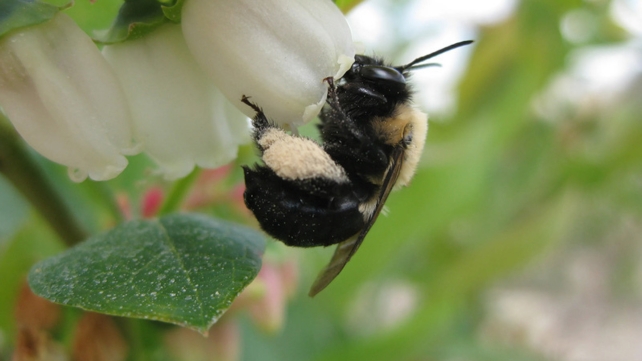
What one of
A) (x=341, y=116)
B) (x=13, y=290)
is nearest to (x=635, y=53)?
(x=341, y=116)

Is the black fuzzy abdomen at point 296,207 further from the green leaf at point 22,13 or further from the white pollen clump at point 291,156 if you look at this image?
the green leaf at point 22,13

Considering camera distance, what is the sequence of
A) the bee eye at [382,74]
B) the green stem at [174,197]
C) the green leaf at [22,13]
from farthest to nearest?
the green stem at [174,197] < the bee eye at [382,74] < the green leaf at [22,13]

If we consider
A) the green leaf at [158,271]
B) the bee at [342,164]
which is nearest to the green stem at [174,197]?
the green leaf at [158,271]

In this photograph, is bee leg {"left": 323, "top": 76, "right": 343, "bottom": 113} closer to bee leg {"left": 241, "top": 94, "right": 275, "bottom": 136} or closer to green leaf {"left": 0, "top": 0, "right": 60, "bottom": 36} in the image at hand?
bee leg {"left": 241, "top": 94, "right": 275, "bottom": 136}

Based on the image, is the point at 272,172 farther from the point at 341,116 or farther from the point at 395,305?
the point at 395,305

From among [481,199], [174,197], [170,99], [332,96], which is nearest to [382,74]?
[332,96]
